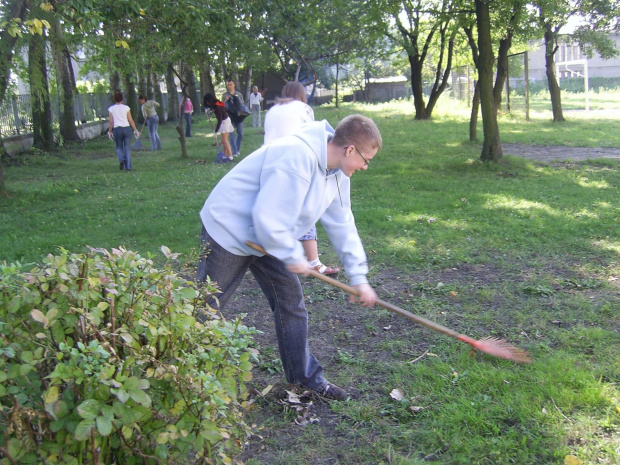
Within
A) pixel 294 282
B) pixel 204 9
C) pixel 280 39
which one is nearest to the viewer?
pixel 294 282

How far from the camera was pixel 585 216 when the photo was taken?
755cm

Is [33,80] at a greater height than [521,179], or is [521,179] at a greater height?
[33,80]

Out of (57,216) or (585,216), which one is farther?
(57,216)

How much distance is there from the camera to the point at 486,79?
36.8 feet

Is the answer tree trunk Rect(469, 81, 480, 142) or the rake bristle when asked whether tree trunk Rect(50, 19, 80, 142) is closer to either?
tree trunk Rect(469, 81, 480, 142)

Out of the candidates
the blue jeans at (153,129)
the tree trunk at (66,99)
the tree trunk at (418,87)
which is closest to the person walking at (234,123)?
the blue jeans at (153,129)

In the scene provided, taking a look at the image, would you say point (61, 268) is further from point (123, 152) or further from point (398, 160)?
point (123, 152)

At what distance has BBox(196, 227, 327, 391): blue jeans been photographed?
3.26 meters

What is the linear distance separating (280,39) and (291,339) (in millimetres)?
18205

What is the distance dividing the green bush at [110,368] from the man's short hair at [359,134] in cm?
123

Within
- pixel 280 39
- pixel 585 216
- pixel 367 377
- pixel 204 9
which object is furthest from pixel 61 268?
pixel 280 39

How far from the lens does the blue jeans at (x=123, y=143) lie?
43.6ft

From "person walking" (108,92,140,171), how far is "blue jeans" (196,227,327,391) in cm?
1076

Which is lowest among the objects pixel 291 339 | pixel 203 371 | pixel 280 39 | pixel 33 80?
pixel 291 339
